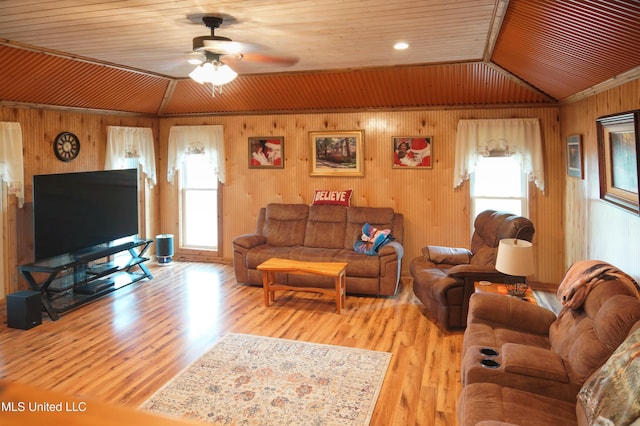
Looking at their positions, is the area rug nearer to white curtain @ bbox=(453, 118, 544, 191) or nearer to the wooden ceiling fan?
A: the wooden ceiling fan

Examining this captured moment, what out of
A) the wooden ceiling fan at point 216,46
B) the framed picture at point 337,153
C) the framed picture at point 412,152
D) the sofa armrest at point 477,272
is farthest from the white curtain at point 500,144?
the wooden ceiling fan at point 216,46

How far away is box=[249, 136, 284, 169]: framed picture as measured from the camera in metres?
7.51

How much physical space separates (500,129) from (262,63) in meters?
3.02

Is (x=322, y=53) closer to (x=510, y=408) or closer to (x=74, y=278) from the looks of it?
(x=510, y=408)

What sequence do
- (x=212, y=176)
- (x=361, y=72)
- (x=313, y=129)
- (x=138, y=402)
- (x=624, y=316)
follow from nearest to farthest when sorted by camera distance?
(x=624, y=316) → (x=138, y=402) → (x=361, y=72) → (x=313, y=129) → (x=212, y=176)

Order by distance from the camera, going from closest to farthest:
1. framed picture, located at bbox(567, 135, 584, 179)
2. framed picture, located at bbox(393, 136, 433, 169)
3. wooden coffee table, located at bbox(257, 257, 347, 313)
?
framed picture, located at bbox(567, 135, 584, 179)
wooden coffee table, located at bbox(257, 257, 347, 313)
framed picture, located at bbox(393, 136, 433, 169)

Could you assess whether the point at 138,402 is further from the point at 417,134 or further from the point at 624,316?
the point at 417,134

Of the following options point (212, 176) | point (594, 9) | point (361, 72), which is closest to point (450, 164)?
point (361, 72)

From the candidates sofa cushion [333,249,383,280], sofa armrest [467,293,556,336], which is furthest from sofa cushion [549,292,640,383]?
sofa cushion [333,249,383,280]

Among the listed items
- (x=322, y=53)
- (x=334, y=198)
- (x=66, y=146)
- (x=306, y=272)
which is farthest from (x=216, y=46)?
(x=334, y=198)

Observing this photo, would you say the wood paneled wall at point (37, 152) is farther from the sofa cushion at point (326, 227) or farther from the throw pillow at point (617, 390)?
the throw pillow at point (617, 390)

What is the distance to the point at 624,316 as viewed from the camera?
99.7 inches

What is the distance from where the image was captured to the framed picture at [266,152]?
24.6 ft

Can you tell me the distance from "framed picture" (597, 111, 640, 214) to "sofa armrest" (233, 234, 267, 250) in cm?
402
